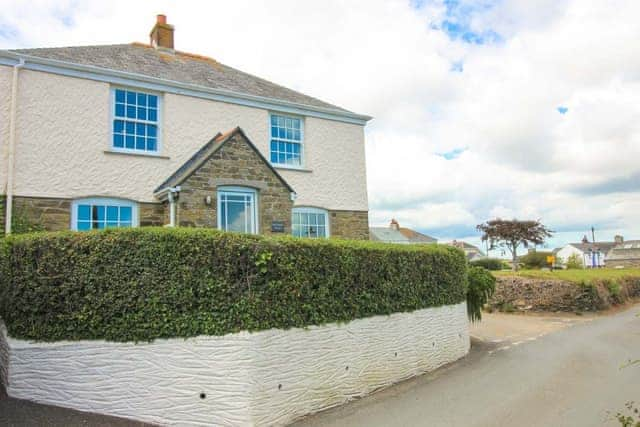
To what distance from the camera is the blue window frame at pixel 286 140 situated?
51.0ft

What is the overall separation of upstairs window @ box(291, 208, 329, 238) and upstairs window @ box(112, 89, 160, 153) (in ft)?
16.5

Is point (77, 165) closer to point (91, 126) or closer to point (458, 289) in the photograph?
point (91, 126)

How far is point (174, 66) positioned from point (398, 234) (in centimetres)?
4116

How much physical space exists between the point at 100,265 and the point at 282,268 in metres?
2.70

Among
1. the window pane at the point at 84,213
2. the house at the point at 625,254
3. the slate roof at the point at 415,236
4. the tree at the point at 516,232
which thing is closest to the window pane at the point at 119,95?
the window pane at the point at 84,213

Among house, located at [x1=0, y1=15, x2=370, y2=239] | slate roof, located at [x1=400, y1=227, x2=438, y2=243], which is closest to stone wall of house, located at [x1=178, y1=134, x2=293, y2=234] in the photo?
house, located at [x1=0, y1=15, x2=370, y2=239]

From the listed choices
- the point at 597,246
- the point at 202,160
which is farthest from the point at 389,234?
the point at 597,246

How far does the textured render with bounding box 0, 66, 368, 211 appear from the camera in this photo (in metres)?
11.3

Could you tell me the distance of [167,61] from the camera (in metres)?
15.4

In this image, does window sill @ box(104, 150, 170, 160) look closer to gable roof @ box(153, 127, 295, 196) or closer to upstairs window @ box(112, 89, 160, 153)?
upstairs window @ box(112, 89, 160, 153)

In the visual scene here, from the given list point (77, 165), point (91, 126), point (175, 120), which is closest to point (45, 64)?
point (91, 126)

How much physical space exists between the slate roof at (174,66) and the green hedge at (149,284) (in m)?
7.31

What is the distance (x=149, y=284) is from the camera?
21.7 feet

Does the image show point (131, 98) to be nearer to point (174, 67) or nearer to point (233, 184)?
point (174, 67)
